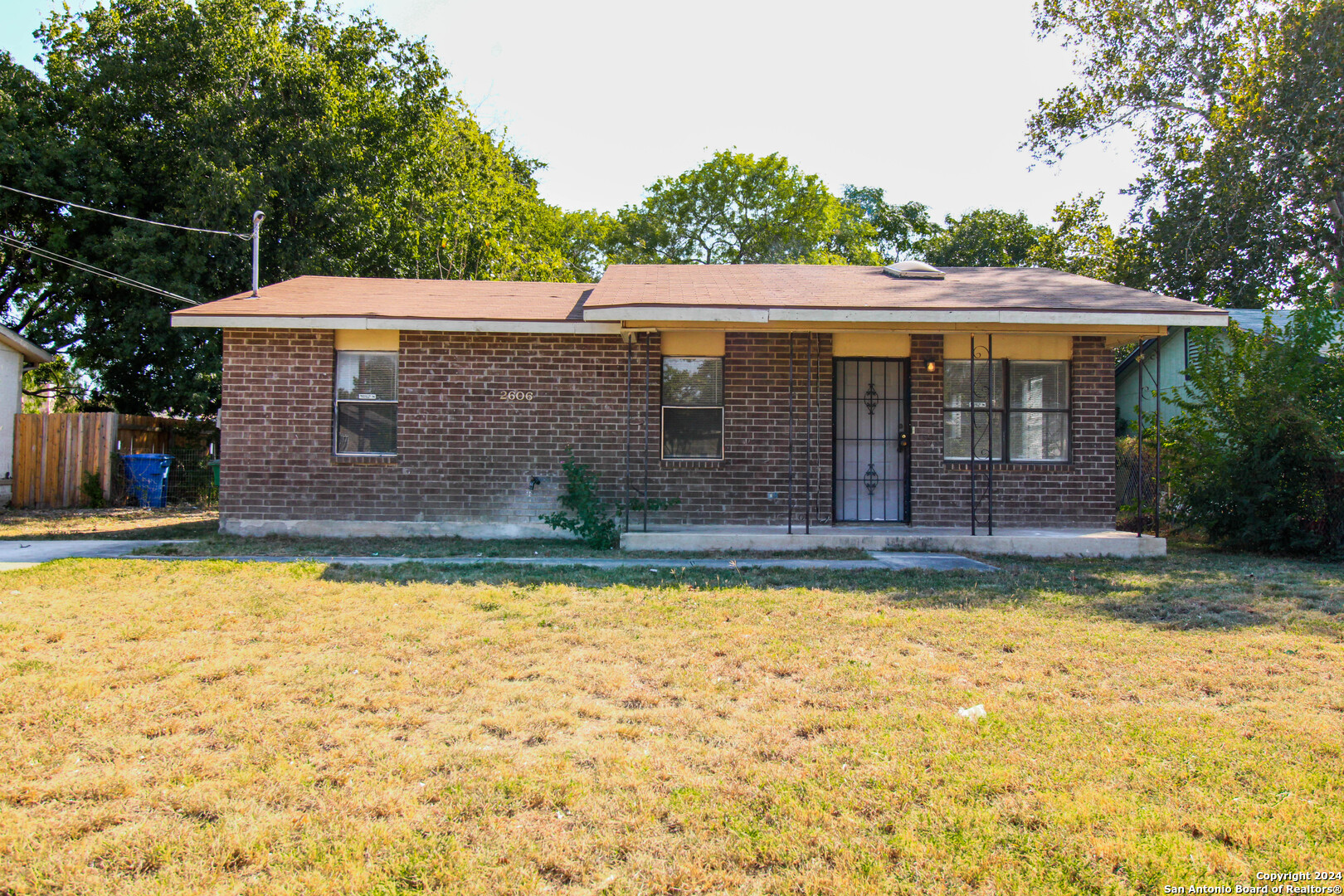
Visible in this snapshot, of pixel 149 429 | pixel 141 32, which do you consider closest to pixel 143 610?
pixel 149 429

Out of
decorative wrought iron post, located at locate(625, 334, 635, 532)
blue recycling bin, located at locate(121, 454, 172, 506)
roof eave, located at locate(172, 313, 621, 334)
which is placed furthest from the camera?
blue recycling bin, located at locate(121, 454, 172, 506)

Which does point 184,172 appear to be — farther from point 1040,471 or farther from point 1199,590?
point 1199,590

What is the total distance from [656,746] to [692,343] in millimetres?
7899

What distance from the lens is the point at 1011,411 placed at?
11.1 meters

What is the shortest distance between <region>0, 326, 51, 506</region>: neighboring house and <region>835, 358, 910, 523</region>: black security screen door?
16.0 m

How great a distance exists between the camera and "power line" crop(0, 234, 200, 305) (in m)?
18.7

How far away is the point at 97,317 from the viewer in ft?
64.6

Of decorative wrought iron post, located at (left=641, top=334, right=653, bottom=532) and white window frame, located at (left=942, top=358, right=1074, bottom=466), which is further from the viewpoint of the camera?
white window frame, located at (left=942, top=358, right=1074, bottom=466)

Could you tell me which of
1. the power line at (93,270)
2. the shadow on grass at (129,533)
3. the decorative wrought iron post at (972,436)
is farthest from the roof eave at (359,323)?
the power line at (93,270)

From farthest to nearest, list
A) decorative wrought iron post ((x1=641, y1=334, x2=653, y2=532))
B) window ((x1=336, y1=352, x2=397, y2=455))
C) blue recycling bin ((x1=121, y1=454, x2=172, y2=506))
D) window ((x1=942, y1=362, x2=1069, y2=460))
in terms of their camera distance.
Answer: blue recycling bin ((x1=121, y1=454, x2=172, y2=506)), window ((x1=336, y1=352, x2=397, y2=455)), window ((x1=942, y1=362, x2=1069, y2=460)), decorative wrought iron post ((x1=641, y1=334, x2=653, y2=532))

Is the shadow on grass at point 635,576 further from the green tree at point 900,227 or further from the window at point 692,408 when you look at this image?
the green tree at point 900,227

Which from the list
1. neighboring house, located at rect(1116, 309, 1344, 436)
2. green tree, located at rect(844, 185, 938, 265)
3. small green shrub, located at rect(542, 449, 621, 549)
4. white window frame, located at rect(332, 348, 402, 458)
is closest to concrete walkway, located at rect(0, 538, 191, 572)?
white window frame, located at rect(332, 348, 402, 458)

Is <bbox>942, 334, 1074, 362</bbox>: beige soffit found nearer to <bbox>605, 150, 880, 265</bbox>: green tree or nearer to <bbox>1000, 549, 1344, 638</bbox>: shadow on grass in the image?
<bbox>1000, 549, 1344, 638</bbox>: shadow on grass

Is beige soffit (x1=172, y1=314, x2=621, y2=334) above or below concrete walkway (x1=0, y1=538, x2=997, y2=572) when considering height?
above
